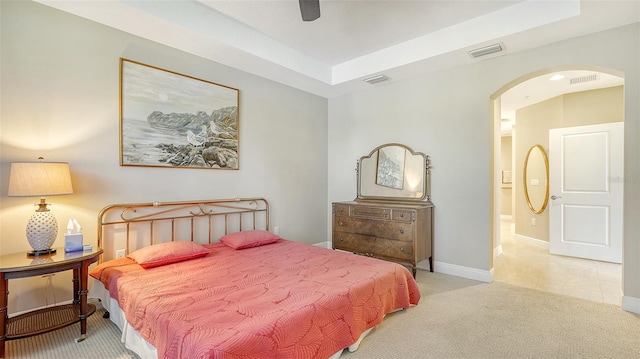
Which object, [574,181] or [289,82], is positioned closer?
[289,82]

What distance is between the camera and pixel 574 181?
479 cm

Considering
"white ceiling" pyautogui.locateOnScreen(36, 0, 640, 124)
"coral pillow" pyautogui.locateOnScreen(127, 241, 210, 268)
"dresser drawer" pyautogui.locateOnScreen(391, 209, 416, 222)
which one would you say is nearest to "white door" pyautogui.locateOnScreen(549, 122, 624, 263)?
"white ceiling" pyautogui.locateOnScreen(36, 0, 640, 124)

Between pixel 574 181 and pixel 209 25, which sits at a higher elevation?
pixel 209 25

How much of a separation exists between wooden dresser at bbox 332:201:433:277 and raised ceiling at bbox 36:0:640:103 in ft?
6.23

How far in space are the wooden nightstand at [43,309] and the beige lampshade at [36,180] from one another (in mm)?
482

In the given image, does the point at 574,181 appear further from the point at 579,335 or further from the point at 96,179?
the point at 96,179

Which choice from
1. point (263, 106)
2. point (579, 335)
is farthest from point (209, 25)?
point (579, 335)

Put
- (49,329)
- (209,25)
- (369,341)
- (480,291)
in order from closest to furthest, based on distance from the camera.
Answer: (49,329), (369,341), (209,25), (480,291)

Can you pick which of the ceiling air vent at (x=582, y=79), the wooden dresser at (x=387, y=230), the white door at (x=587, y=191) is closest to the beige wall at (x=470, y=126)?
the wooden dresser at (x=387, y=230)

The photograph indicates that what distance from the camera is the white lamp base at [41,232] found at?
220cm

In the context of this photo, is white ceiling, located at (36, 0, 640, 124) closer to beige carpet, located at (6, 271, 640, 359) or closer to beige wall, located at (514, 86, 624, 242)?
beige wall, located at (514, 86, 624, 242)

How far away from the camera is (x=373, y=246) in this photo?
3.92 metres

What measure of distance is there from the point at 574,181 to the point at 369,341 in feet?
15.7

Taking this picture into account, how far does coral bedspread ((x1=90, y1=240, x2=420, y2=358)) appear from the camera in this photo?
148 centimetres
